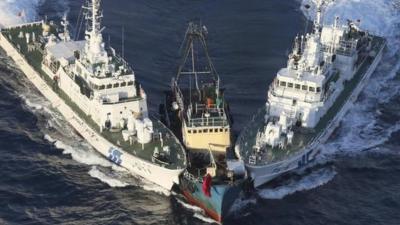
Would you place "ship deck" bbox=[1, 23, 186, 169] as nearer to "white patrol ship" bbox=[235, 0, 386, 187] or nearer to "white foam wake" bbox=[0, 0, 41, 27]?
"white patrol ship" bbox=[235, 0, 386, 187]

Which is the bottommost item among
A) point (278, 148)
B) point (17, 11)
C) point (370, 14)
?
point (278, 148)

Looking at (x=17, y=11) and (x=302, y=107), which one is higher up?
(x=17, y=11)

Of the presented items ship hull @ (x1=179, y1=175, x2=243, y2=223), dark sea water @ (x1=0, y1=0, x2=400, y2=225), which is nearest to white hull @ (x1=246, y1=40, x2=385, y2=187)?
dark sea water @ (x1=0, y1=0, x2=400, y2=225)

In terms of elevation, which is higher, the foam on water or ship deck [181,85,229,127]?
ship deck [181,85,229,127]

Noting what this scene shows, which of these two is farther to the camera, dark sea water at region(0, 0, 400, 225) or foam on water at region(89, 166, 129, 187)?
foam on water at region(89, 166, 129, 187)

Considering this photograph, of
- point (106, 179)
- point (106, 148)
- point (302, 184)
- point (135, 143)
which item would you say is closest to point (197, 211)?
point (106, 179)

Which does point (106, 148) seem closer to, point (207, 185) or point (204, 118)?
point (204, 118)

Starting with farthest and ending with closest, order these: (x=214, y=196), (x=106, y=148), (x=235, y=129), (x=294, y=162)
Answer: (x=235, y=129), (x=106, y=148), (x=294, y=162), (x=214, y=196)

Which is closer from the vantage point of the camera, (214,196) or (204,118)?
(214,196)

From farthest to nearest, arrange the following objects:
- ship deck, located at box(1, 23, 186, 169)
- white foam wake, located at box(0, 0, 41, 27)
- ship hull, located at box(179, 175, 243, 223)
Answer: white foam wake, located at box(0, 0, 41, 27) < ship deck, located at box(1, 23, 186, 169) < ship hull, located at box(179, 175, 243, 223)
